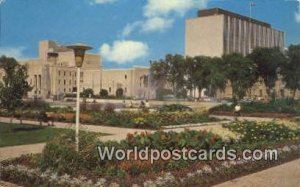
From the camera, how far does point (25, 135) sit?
17141 millimetres

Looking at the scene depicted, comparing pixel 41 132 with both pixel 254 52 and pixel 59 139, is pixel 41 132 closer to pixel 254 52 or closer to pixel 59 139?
pixel 59 139

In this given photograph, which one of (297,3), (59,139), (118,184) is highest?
(297,3)

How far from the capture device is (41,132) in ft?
59.7

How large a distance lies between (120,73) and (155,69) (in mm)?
37708

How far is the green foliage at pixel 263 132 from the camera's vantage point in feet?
46.3

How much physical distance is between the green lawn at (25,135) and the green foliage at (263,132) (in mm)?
5406

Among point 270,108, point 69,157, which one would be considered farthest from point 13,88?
point 270,108

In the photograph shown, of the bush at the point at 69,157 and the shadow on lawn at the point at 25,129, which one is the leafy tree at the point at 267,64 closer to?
the shadow on lawn at the point at 25,129

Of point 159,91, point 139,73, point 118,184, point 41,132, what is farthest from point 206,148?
point 139,73

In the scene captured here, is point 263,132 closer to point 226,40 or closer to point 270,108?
point 270,108

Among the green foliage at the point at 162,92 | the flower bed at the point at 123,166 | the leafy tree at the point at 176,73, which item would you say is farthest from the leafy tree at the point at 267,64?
the flower bed at the point at 123,166

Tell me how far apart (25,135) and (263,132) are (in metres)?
8.24

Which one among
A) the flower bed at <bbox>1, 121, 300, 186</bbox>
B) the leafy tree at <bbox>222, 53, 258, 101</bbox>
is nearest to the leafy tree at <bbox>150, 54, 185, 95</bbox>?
the leafy tree at <bbox>222, 53, 258, 101</bbox>

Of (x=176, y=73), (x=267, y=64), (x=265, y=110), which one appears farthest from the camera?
(x=176, y=73)
